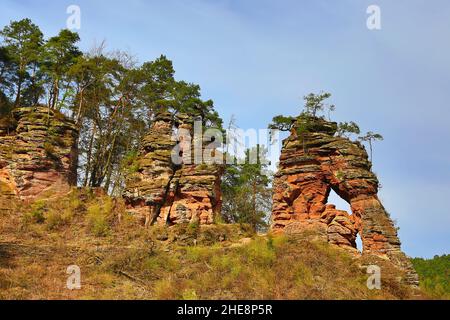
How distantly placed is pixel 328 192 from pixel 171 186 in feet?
30.8

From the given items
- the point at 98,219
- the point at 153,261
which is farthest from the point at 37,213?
the point at 153,261

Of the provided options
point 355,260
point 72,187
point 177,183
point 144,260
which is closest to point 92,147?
point 72,187

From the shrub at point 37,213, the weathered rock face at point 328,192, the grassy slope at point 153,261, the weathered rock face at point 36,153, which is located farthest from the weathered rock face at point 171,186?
the weathered rock face at point 36,153

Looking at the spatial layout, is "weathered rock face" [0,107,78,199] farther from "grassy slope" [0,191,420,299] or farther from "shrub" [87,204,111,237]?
"shrub" [87,204,111,237]

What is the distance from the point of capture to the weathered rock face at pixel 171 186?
83.6 feet

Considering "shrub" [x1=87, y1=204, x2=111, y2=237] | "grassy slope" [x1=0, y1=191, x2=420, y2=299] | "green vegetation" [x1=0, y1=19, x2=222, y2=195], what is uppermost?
"green vegetation" [x1=0, y1=19, x2=222, y2=195]

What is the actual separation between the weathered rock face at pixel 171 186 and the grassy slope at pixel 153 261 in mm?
1099

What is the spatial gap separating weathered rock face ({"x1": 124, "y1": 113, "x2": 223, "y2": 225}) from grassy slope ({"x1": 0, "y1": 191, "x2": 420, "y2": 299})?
110cm

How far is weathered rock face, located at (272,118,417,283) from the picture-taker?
22.3m

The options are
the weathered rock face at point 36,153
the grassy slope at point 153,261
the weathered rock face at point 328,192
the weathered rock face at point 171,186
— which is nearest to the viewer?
the grassy slope at point 153,261

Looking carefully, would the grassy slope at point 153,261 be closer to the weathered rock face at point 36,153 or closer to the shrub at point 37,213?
the shrub at point 37,213

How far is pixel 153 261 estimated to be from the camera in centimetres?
2084

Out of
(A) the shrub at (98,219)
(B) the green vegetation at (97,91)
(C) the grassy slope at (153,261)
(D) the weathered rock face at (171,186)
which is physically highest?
(B) the green vegetation at (97,91)

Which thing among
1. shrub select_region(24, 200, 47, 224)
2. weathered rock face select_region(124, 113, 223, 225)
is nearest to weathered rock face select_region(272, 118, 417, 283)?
weathered rock face select_region(124, 113, 223, 225)
